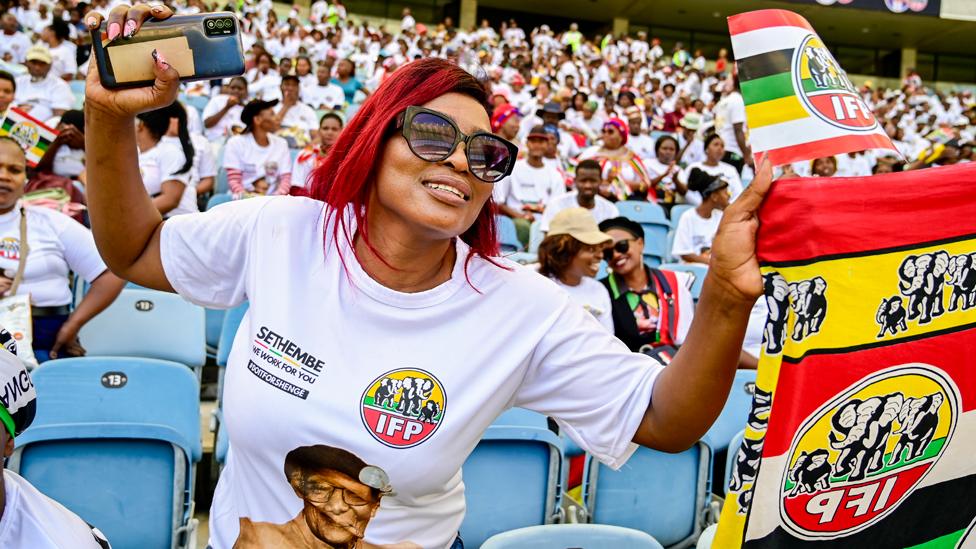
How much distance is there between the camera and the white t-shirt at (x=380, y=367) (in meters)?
1.40

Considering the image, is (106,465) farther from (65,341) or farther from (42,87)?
(42,87)

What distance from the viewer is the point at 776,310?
1499 millimetres

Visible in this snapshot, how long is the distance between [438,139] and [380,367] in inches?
15.4

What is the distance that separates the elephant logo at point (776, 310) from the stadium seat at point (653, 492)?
1751 mm

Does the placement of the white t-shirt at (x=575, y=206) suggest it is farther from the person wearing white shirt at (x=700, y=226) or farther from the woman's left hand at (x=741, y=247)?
the woman's left hand at (x=741, y=247)

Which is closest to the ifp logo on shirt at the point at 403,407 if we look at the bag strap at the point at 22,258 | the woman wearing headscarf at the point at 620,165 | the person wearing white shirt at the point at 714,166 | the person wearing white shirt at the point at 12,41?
the bag strap at the point at 22,258

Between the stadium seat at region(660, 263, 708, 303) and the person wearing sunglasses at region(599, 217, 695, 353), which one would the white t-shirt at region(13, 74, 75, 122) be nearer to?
the stadium seat at region(660, 263, 708, 303)

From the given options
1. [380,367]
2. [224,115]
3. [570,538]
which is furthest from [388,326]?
[224,115]

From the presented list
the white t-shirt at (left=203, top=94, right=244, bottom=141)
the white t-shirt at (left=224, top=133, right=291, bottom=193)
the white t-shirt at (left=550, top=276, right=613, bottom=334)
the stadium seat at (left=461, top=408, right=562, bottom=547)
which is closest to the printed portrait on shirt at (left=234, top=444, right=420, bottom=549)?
the stadium seat at (left=461, top=408, right=562, bottom=547)

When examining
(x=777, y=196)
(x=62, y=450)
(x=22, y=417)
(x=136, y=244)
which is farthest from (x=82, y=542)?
(x=777, y=196)

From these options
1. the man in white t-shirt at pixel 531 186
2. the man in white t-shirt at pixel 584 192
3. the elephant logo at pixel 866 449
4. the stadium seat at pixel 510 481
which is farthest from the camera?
the man in white t-shirt at pixel 531 186

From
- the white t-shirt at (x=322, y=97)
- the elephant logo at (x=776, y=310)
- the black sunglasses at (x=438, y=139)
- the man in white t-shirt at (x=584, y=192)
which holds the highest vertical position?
the black sunglasses at (x=438, y=139)

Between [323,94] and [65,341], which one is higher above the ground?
[323,94]

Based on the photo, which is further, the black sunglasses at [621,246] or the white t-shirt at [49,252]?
the black sunglasses at [621,246]
